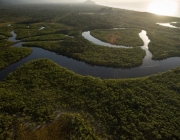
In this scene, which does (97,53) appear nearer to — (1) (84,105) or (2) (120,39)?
(2) (120,39)

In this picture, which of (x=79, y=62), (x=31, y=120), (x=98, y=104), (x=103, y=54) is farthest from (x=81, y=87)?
(x=103, y=54)

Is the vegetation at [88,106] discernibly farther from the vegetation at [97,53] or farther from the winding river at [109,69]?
the vegetation at [97,53]

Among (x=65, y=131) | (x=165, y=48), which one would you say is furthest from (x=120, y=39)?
(x=65, y=131)

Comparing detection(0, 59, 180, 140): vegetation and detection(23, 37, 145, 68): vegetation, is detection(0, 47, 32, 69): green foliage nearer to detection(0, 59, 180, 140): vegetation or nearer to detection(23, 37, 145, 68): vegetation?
detection(23, 37, 145, 68): vegetation

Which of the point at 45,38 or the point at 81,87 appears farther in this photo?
the point at 45,38

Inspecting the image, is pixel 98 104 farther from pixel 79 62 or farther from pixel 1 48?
pixel 1 48

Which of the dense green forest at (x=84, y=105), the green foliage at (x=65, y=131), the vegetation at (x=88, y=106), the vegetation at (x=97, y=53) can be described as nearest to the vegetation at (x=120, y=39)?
the vegetation at (x=97, y=53)

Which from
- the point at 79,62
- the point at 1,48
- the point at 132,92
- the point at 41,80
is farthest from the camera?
the point at 1,48
